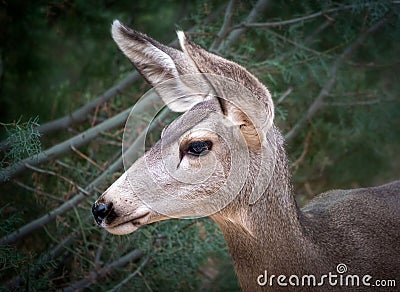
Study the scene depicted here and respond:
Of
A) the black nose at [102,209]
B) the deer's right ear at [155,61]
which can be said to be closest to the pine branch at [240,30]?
the deer's right ear at [155,61]

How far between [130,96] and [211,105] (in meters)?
3.02

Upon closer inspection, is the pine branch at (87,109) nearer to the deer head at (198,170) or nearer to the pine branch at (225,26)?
the pine branch at (225,26)

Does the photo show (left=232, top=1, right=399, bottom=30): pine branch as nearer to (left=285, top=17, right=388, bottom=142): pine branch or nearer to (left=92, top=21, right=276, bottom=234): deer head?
(left=285, top=17, right=388, bottom=142): pine branch

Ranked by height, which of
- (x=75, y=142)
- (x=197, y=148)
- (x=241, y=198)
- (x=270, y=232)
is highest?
(x=197, y=148)

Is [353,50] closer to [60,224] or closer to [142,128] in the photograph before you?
[142,128]

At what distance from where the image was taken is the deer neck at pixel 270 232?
3.29 m

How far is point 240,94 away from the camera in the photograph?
2.92m

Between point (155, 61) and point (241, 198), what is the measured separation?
802mm

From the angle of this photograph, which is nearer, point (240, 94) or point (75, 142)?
point (240, 94)

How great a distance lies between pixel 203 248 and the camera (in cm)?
545

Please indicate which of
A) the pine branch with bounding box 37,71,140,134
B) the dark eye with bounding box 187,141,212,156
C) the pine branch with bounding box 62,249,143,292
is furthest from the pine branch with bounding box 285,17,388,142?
the dark eye with bounding box 187,141,212,156

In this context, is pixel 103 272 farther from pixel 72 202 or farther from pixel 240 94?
pixel 240 94

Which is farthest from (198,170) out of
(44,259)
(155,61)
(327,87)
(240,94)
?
(327,87)

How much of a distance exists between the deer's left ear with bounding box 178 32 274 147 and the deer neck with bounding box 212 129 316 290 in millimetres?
305
